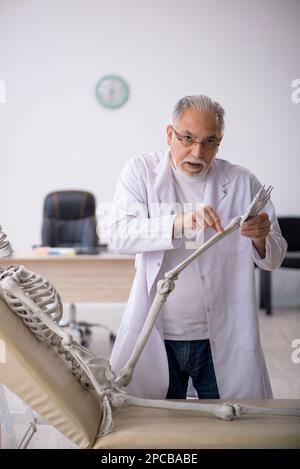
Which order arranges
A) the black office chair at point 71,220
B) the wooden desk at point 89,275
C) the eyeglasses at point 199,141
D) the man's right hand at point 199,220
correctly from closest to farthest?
the man's right hand at point 199,220 → the eyeglasses at point 199,141 → the wooden desk at point 89,275 → the black office chair at point 71,220

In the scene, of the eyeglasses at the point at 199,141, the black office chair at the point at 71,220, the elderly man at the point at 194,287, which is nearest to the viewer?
the eyeglasses at the point at 199,141

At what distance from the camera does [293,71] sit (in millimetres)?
2115

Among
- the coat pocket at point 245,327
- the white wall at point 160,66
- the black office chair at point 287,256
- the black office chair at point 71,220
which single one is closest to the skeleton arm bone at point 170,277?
the coat pocket at point 245,327

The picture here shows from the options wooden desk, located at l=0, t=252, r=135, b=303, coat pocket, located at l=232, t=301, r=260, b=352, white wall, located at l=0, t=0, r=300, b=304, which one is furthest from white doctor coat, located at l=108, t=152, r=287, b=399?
wooden desk, located at l=0, t=252, r=135, b=303

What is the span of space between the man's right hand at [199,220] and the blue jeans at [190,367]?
0.33 metres

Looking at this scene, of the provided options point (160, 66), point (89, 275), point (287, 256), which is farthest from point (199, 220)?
point (287, 256)

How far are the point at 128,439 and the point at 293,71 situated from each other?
1552mm

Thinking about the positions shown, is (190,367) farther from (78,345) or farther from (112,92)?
(112,92)

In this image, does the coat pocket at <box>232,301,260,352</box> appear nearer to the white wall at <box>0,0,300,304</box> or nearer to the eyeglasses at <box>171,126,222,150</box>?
the eyeglasses at <box>171,126,222,150</box>

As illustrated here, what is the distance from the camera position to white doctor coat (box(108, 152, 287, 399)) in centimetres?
138

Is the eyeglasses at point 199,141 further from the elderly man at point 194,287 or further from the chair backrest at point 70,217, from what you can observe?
the chair backrest at point 70,217

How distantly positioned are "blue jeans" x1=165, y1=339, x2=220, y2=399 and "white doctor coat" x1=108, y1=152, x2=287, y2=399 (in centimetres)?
4

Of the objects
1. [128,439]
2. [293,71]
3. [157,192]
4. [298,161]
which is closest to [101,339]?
[298,161]

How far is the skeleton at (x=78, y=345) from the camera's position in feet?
3.44
